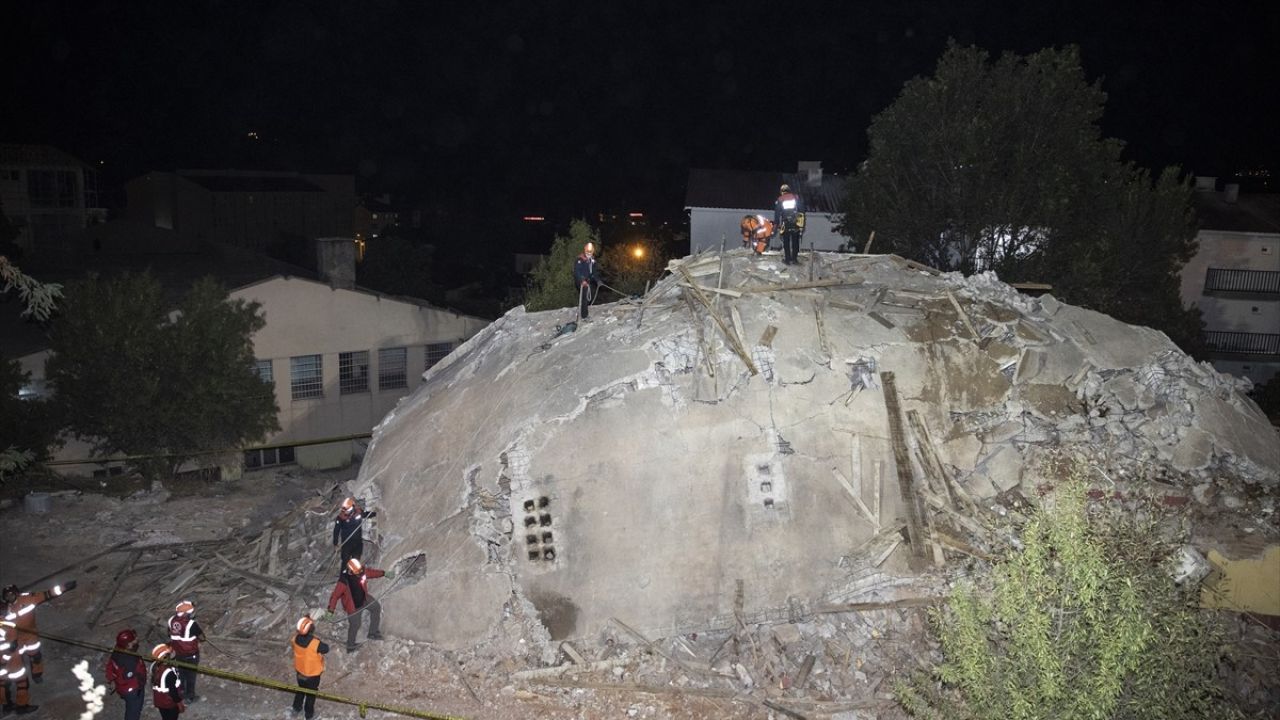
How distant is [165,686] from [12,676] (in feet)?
8.30

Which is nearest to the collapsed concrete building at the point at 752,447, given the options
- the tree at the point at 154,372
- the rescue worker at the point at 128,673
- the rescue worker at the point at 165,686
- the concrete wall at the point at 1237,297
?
the rescue worker at the point at 165,686

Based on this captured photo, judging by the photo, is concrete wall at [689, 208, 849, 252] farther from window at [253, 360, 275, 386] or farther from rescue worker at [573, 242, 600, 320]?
rescue worker at [573, 242, 600, 320]

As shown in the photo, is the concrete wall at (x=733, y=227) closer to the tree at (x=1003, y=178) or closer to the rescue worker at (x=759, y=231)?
the tree at (x=1003, y=178)

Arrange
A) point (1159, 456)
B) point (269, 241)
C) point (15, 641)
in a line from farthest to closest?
1. point (269, 241)
2. point (1159, 456)
3. point (15, 641)

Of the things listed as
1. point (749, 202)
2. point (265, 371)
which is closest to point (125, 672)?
point (265, 371)


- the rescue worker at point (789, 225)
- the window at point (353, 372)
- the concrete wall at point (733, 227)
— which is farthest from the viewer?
the concrete wall at point (733, 227)

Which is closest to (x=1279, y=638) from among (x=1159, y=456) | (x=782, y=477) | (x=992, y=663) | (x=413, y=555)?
(x=1159, y=456)

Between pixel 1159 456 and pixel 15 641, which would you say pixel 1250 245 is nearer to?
pixel 1159 456

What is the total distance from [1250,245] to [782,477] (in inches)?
1253

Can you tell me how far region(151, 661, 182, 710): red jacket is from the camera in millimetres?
11781

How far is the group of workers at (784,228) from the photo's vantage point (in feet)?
57.6

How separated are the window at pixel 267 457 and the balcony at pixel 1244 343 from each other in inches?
1415

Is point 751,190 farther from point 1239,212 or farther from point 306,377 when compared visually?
point 1239,212

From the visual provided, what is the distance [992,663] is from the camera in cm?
720
